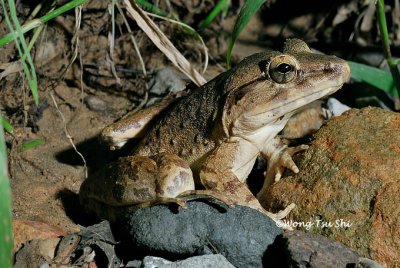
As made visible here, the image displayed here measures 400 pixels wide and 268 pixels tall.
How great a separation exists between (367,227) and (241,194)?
0.93 m

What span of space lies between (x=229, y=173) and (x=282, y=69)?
885 millimetres

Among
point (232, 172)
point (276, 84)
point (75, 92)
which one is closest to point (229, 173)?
point (232, 172)

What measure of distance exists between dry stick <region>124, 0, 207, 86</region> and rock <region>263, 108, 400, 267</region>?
1486mm

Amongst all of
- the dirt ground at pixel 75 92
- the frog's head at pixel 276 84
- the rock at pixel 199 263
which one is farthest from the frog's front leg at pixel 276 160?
the dirt ground at pixel 75 92

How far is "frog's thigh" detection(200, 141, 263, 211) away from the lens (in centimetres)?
438

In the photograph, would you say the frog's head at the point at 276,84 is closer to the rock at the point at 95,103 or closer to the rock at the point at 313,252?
the rock at the point at 313,252

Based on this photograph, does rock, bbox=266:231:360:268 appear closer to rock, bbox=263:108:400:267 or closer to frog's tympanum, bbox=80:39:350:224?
rock, bbox=263:108:400:267

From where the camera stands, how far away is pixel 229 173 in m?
4.57

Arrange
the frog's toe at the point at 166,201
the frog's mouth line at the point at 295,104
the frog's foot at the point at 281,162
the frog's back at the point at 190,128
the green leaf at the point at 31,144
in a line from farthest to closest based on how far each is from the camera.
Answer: the green leaf at the point at 31,144, the frog's back at the point at 190,128, the frog's foot at the point at 281,162, the frog's mouth line at the point at 295,104, the frog's toe at the point at 166,201

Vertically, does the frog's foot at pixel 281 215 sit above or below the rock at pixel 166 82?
below

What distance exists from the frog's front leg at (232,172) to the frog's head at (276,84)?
0.50 ft

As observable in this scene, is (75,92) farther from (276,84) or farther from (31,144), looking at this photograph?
(276,84)

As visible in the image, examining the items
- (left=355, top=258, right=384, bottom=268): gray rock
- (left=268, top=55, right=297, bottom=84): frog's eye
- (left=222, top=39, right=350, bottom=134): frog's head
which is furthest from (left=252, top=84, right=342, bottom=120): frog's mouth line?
(left=355, top=258, right=384, bottom=268): gray rock

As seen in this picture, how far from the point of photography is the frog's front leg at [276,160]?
4.68m
